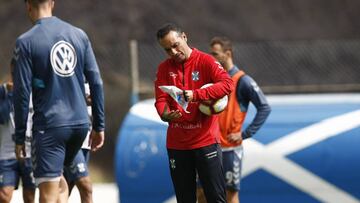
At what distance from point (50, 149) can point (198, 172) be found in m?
1.28

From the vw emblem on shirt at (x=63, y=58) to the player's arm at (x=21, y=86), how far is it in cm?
18

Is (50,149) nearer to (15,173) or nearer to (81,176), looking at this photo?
(81,176)

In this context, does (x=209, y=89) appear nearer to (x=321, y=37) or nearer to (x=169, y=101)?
(x=169, y=101)

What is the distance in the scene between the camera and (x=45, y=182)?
682 cm

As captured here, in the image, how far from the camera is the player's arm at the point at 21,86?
6.63 m

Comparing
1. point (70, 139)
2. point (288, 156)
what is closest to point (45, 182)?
point (70, 139)

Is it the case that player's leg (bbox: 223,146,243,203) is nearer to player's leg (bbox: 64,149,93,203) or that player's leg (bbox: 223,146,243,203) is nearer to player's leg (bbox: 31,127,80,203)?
player's leg (bbox: 64,149,93,203)

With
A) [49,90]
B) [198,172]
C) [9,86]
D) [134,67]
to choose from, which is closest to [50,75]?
[49,90]

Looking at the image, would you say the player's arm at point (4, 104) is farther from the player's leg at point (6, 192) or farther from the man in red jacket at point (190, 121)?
the man in red jacket at point (190, 121)

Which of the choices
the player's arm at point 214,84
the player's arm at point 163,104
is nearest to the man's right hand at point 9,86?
the player's arm at point 163,104

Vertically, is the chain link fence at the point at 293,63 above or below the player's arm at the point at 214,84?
above

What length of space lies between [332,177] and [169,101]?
9.24ft

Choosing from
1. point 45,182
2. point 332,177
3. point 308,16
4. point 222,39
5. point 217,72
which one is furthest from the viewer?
point 308,16

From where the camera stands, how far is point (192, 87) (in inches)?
289
